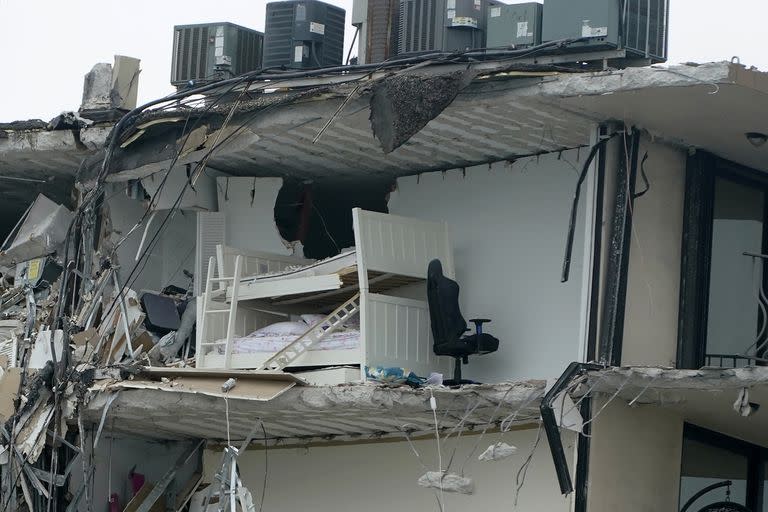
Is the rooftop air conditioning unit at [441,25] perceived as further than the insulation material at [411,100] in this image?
Yes

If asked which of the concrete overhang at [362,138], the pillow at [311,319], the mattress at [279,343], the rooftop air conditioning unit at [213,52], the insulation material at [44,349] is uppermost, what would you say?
the rooftop air conditioning unit at [213,52]

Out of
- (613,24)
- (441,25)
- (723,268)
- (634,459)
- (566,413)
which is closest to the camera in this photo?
(566,413)

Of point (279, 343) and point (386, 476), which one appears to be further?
point (386, 476)

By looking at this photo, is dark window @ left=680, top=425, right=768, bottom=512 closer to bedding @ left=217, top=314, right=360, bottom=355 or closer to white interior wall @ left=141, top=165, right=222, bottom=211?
bedding @ left=217, top=314, right=360, bottom=355

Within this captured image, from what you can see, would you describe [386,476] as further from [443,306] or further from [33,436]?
[33,436]

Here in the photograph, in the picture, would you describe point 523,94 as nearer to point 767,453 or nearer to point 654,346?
point 654,346

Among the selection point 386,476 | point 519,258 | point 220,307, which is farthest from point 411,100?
point 386,476

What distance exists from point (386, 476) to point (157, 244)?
3916 millimetres

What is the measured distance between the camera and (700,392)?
1374 cm

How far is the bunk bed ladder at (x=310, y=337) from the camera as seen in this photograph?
15.1 metres

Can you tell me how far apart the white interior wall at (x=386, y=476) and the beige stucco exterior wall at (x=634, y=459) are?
13.5 inches

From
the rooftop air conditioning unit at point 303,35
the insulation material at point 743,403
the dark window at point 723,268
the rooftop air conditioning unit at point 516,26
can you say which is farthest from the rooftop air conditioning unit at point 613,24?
the insulation material at point 743,403

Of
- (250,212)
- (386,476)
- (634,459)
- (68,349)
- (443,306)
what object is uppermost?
(250,212)

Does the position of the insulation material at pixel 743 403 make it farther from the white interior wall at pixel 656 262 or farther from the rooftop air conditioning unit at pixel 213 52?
the rooftop air conditioning unit at pixel 213 52
